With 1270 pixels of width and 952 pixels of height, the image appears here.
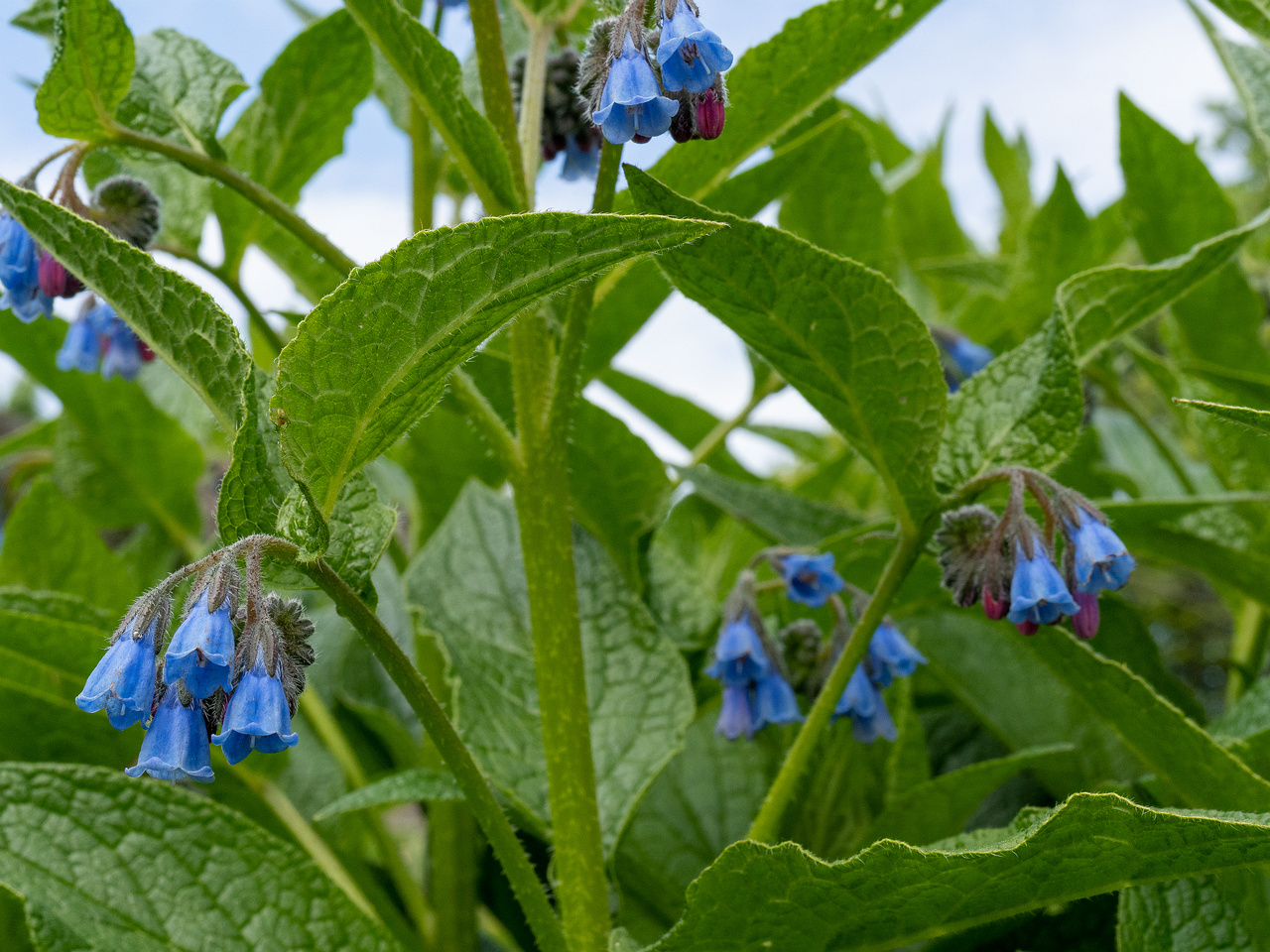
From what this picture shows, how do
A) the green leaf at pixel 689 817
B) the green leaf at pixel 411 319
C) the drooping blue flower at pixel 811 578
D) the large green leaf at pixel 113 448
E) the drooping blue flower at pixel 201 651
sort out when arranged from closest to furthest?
the green leaf at pixel 411 319 → the drooping blue flower at pixel 201 651 → the drooping blue flower at pixel 811 578 → the green leaf at pixel 689 817 → the large green leaf at pixel 113 448

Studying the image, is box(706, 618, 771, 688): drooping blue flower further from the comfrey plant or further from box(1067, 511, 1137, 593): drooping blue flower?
box(1067, 511, 1137, 593): drooping blue flower

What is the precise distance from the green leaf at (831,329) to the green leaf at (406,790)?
0.46 meters

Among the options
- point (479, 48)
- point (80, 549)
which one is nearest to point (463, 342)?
point (479, 48)

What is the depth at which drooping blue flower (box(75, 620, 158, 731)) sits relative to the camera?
780 millimetres

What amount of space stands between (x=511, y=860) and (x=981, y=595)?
44cm

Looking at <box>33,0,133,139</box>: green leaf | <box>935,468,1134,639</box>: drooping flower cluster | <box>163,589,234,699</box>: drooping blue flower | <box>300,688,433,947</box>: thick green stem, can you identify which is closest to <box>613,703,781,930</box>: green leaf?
<box>300,688,433,947</box>: thick green stem

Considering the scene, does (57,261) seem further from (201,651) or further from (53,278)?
(201,651)

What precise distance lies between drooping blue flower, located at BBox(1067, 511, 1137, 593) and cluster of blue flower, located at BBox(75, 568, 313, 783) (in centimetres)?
61

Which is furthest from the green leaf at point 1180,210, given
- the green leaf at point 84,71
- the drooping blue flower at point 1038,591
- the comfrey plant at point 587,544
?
the green leaf at point 84,71

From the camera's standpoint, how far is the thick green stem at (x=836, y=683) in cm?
98

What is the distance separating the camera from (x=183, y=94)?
1110 mm

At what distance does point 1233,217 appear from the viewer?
5.37 feet

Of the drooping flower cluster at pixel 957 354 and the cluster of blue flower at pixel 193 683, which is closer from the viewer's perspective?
the cluster of blue flower at pixel 193 683

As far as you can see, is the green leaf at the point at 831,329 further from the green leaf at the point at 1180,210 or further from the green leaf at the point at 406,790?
the green leaf at the point at 1180,210
